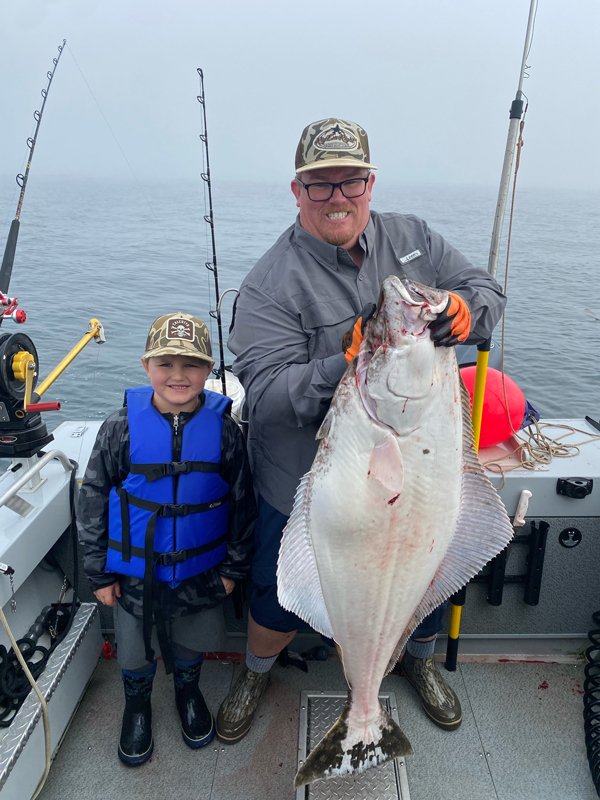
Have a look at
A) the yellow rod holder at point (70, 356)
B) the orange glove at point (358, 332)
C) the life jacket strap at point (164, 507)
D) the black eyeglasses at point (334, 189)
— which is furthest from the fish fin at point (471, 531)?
the yellow rod holder at point (70, 356)

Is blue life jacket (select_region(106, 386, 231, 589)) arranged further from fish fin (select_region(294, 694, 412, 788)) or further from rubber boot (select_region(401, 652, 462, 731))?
rubber boot (select_region(401, 652, 462, 731))

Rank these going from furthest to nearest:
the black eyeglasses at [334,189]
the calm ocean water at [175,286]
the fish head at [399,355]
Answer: the calm ocean water at [175,286] < the black eyeglasses at [334,189] < the fish head at [399,355]

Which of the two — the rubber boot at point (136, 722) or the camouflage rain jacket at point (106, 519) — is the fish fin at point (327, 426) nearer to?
the camouflage rain jacket at point (106, 519)

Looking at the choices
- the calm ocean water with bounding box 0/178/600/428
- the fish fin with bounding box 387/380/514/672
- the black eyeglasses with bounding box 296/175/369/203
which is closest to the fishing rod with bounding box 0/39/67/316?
the black eyeglasses with bounding box 296/175/369/203

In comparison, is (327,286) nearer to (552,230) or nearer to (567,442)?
(567,442)

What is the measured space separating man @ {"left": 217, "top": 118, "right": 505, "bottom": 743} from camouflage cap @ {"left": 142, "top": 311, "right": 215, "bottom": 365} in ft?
0.92

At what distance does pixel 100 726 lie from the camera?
305 cm

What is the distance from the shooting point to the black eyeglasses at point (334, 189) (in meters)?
2.32

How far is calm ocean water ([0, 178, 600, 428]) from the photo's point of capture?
955cm

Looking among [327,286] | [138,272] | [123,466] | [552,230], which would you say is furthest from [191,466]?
[552,230]

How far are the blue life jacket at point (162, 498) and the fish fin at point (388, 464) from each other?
106 cm

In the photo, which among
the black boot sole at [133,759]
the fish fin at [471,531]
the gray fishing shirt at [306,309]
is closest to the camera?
the fish fin at [471,531]

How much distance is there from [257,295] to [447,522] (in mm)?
1096

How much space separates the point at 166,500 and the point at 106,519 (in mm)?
312
